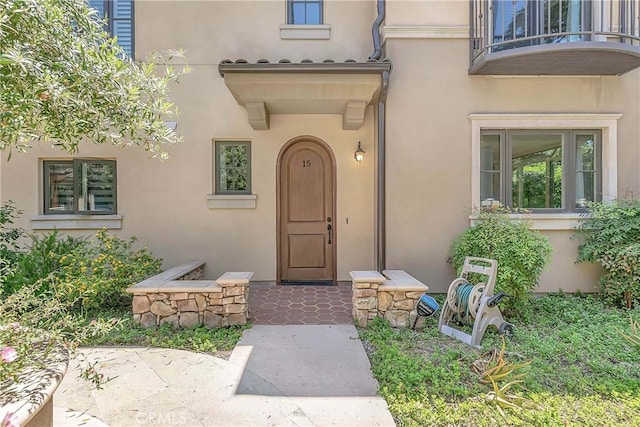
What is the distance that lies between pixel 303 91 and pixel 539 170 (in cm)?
403

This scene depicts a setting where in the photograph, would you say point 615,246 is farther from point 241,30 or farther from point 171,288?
point 241,30

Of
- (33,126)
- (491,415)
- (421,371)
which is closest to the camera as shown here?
(33,126)

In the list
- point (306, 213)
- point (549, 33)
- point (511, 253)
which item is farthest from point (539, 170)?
point (306, 213)

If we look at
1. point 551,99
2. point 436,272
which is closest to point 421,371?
point 436,272

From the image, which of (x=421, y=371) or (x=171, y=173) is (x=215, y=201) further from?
(x=421, y=371)

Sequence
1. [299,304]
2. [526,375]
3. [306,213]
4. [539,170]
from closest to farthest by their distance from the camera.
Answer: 1. [526,375]
2. [299,304]
3. [539,170]
4. [306,213]

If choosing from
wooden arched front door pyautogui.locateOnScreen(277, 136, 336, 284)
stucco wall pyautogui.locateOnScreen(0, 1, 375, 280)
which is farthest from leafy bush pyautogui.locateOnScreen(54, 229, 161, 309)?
wooden arched front door pyautogui.locateOnScreen(277, 136, 336, 284)

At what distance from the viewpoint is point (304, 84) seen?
16.1 ft

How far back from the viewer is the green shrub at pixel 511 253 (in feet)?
14.4

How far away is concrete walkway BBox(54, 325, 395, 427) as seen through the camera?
2.53 meters

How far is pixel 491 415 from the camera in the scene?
8.41 ft

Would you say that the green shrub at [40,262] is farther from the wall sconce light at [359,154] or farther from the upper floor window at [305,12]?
the upper floor window at [305,12]

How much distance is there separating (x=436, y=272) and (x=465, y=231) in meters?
0.79

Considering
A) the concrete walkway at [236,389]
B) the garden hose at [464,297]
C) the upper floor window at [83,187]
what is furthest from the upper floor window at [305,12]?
the concrete walkway at [236,389]
